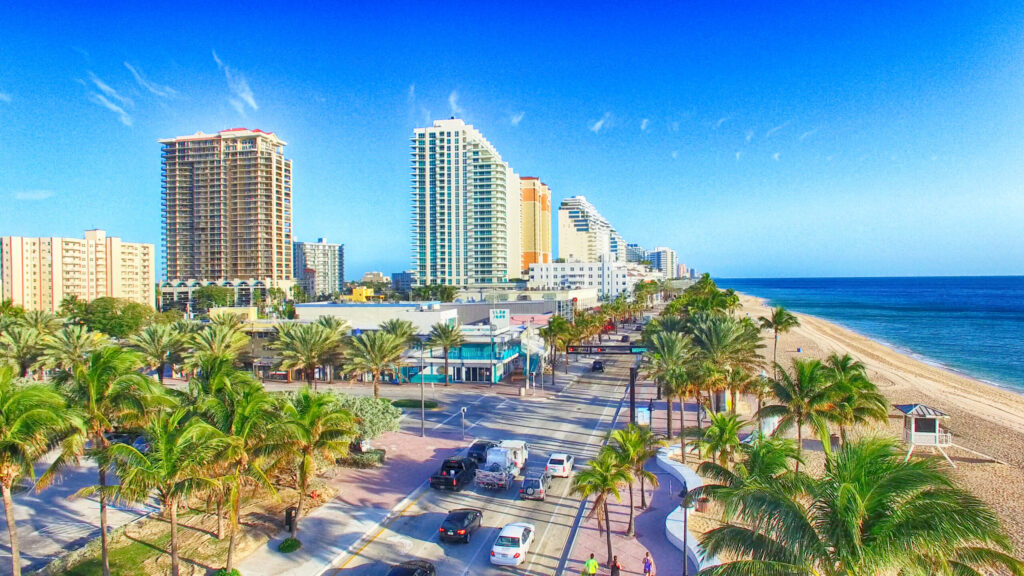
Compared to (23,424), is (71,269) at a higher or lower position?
higher

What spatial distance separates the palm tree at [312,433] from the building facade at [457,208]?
13245 cm

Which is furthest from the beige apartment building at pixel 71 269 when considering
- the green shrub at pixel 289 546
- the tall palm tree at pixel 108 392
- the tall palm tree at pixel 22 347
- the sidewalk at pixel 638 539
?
the sidewalk at pixel 638 539

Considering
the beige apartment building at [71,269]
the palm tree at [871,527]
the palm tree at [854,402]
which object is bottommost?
the palm tree at [854,402]

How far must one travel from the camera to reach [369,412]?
2839cm

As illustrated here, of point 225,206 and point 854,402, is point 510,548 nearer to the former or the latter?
point 854,402

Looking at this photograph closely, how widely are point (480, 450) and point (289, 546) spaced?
12046mm

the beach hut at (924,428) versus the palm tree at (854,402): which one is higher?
the palm tree at (854,402)

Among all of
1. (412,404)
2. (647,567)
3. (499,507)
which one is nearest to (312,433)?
(499,507)

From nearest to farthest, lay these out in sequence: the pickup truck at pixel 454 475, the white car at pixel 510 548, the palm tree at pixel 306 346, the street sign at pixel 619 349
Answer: the white car at pixel 510 548
the pickup truck at pixel 454 475
the palm tree at pixel 306 346
the street sign at pixel 619 349

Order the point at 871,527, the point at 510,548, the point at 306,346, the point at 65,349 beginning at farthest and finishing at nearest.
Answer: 1. the point at 306,346
2. the point at 65,349
3. the point at 510,548
4. the point at 871,527

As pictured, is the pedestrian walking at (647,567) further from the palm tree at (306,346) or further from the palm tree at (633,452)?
the palm tree at (306,346)

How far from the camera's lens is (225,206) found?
168375 millimetres

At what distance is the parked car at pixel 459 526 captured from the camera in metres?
20.3

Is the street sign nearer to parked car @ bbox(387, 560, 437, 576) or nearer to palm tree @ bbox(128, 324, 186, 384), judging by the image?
parked car @ bbox(387, 560, 437, 576)
